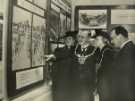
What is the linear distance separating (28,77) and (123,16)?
497 mm

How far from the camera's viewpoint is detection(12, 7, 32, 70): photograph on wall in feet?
3.43

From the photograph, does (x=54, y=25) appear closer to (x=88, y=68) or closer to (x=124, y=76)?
(x=88, y=68)

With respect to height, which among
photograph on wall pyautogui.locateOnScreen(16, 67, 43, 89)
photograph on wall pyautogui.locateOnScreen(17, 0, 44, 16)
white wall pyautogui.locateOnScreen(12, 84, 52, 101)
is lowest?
white wall pyautogui.locateOnScreen(12, 84, 52, 101)

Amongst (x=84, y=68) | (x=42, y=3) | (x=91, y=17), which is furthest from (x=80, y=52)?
(x=42, y=3)

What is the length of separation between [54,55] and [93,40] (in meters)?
0.18

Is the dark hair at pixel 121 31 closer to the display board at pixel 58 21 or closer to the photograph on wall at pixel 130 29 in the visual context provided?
the photograph on wall at pixel 130 29

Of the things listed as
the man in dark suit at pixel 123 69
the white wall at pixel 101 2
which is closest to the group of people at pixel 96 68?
the man in dark suit at pixel 123 69

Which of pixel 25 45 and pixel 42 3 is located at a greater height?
pixel 42 3

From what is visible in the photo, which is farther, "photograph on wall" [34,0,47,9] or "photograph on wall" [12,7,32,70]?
"photograph on wall" [34,0,47,9]

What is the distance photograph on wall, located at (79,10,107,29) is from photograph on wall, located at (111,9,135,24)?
0.04 m

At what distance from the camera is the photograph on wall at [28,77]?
1.08m

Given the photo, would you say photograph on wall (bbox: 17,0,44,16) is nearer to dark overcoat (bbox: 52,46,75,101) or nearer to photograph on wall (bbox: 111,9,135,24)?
dark overcoat (bbox: 52,46,75,101)

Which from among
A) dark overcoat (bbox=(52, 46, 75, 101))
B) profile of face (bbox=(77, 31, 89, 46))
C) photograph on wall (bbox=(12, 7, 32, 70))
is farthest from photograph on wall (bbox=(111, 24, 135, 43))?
photograph on wall (bbox=(12, 7, 32, 70))

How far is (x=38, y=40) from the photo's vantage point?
1.18 m
